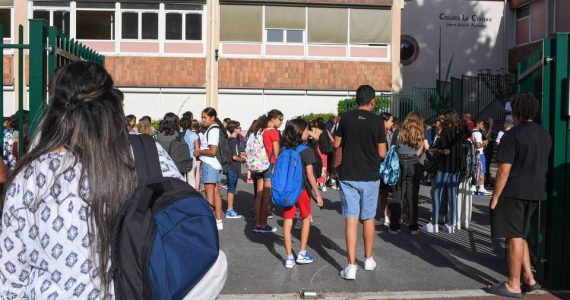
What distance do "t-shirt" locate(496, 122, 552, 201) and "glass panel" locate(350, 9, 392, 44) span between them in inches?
843

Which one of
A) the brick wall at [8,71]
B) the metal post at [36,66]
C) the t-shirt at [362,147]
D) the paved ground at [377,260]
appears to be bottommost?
the paved ground at [377,260]

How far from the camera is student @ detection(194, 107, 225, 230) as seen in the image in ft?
32.3

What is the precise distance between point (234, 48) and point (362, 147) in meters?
20.2

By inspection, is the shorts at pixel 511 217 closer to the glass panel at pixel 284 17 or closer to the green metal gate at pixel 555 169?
the green metal gate at pixel 555 169

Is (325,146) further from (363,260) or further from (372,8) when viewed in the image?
(372,8)

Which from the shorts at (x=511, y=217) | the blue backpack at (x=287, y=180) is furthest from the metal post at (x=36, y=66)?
the shorts at (x=511, y=217)

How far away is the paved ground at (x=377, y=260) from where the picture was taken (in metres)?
6.93

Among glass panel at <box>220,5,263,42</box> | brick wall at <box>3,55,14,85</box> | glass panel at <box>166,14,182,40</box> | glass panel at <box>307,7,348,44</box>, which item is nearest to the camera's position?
brick wall at <box>3,55,14,85</box>

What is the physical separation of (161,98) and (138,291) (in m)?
25.0

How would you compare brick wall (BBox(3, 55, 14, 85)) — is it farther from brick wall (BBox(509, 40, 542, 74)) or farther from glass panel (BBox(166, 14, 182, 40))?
brick wall (BBox(509, 40, 542, 74))

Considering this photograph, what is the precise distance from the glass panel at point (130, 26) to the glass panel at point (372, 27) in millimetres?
8598

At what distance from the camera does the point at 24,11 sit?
26125 millimetres

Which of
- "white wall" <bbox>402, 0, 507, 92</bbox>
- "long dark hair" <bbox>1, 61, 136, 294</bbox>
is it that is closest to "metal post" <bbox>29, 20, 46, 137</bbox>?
"long dark hair" <bbox>1, 61, 136, 294</bbox>

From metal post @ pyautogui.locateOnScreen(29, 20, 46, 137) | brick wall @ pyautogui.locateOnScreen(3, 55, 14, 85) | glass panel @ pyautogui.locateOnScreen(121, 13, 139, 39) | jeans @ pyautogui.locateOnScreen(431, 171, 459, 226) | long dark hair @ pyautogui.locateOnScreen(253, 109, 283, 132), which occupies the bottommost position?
jeans @ pyautogui.locateOnScreen(431, 171, 459, 226)
